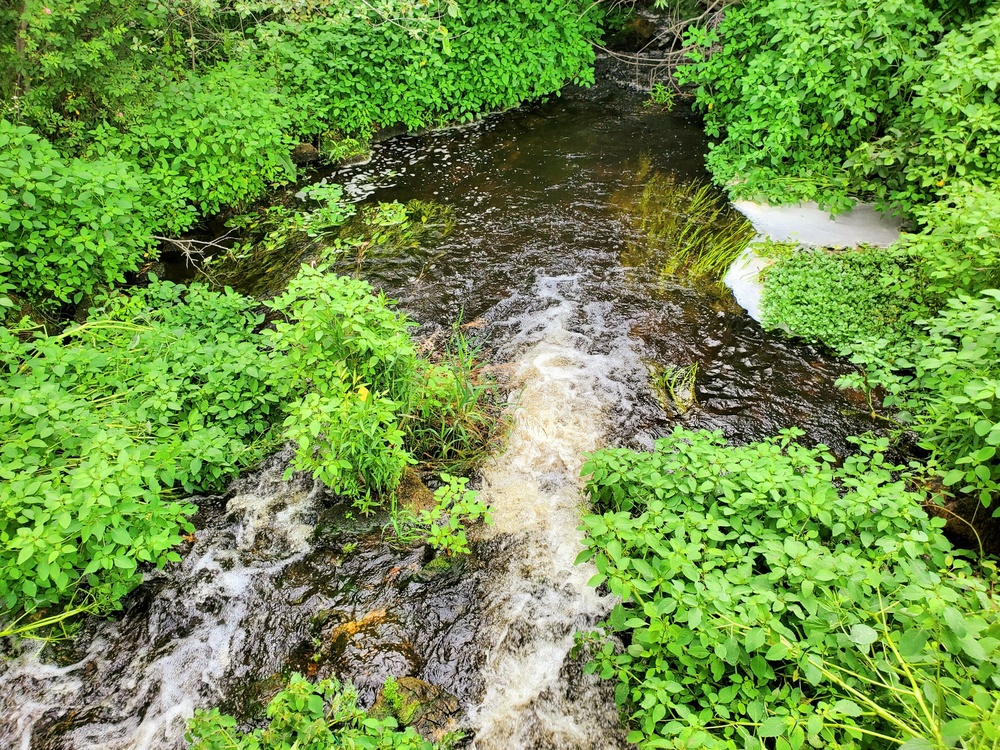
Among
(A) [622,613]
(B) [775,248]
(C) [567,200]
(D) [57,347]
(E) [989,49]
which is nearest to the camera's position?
(A) [622,613]

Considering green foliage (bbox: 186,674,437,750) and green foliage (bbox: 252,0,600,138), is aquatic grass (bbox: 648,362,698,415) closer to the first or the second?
green foliage (bbox: 186,674,437,750)

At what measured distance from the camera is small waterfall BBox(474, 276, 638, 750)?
342 cm

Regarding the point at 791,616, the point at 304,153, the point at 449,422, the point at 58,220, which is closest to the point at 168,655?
the point at 449,422

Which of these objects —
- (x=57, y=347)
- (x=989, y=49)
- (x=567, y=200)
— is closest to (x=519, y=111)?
(x=567, y=200)

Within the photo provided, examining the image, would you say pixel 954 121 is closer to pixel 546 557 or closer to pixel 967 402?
pixel 967 402

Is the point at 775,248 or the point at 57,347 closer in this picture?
the point at 57,347

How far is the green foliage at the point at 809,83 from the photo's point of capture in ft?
21.5

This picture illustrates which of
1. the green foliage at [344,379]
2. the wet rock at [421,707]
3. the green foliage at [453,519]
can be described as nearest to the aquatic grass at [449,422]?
the green foliage at [344,379]

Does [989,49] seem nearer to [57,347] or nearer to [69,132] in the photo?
[57,347]

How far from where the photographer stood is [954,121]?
19.2 ft

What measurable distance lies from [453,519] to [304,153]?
7391 millimetres

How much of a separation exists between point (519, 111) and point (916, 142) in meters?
6.73

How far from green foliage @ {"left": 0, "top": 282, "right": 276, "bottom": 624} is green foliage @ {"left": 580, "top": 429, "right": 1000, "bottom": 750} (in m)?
2.88

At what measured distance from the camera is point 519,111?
35.9 ft
